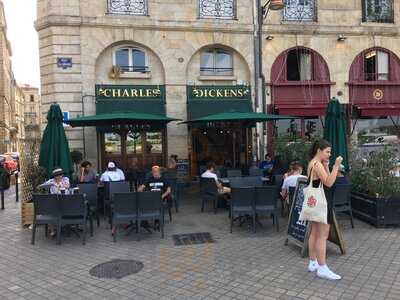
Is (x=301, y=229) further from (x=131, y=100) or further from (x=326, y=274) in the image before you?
(x=131, y=100)

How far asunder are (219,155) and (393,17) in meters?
9.51

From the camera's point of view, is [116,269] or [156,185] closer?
[116,269]

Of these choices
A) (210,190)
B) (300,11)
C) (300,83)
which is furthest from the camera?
(300,11)

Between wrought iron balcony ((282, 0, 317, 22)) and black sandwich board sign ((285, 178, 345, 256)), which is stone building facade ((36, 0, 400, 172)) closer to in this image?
wrought iron balcony ((282, 0, 317, 22))

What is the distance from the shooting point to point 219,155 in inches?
650

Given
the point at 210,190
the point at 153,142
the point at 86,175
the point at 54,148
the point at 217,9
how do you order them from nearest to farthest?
1. the point at 54,148
2. the point at 210,190
3. the point at 86,175
4. the point at 153,142
5. the point at 217,9

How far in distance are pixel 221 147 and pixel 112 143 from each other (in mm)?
4217

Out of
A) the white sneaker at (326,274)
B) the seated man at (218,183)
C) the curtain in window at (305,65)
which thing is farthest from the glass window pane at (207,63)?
the white sneaker at (326,274)

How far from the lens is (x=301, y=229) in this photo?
6496mm

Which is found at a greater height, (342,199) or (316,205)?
(316,205)

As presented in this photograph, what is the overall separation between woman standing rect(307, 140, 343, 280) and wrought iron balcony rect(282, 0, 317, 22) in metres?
12.5

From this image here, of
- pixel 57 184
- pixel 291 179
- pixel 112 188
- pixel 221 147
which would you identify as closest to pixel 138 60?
pixel 221 147

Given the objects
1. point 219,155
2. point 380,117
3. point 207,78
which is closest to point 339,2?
point 380,117

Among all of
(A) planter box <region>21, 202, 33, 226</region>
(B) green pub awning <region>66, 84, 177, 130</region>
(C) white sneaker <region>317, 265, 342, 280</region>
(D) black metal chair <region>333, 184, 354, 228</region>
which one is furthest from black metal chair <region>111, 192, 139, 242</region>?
(B) green pub awning <region>66, 84, 177, 130</region>
